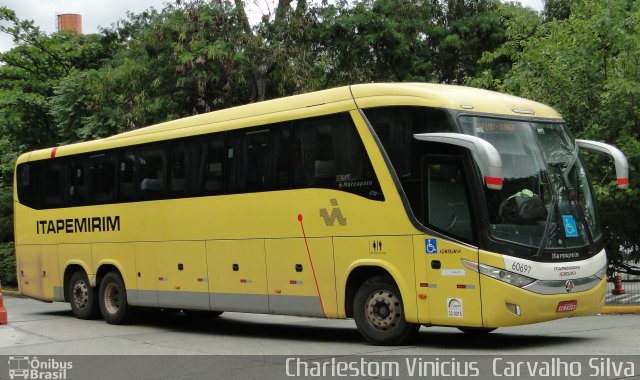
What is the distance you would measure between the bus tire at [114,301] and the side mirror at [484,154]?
8.47 meters

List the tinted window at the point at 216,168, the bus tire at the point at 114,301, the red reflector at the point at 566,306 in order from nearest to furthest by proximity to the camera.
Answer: the red reflector at the point at 566,306 → the tinted window at the point at 216,168 → the bus tire at the point at 114,301

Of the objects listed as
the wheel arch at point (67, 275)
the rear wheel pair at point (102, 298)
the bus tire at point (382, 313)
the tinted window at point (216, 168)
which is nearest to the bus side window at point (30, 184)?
the tinted window at point (216, 168)

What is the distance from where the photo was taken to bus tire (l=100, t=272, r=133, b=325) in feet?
57.9

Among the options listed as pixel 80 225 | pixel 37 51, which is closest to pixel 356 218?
pixel 80 225

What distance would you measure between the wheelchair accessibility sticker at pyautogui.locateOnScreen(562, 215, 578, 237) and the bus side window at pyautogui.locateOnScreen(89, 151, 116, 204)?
9425 mm

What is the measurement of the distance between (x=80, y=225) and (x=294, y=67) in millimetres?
9572

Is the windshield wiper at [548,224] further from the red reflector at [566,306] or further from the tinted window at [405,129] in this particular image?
the tinted window at [405,129]

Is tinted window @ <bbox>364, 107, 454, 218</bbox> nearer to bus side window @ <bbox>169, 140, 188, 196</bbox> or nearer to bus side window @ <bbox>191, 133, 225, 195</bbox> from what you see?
bus side window @ <bbox>191, 133, 225, 195</bbox>

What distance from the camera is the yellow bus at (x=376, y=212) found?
454 inches

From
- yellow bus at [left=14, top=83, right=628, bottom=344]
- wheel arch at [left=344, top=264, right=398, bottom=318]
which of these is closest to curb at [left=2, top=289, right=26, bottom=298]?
yellow bus at [left=14, top=83, right=628, bottom=344]

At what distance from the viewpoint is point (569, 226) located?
12.0 meters

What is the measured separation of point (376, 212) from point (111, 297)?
25.2ft

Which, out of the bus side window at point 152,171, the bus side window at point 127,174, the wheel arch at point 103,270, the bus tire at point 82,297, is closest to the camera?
the bus side window at point 152,171

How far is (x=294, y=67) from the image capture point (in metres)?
26.2
